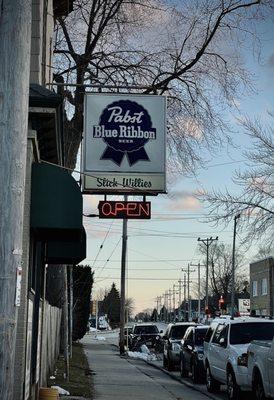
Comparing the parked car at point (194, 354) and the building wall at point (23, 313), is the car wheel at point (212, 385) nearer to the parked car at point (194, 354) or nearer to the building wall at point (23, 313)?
the parked car at point (194, 354)

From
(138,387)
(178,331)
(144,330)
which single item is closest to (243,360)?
(138,387)

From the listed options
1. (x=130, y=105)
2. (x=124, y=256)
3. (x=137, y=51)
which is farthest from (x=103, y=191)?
(x=124, y=256)

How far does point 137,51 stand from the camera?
873 inches

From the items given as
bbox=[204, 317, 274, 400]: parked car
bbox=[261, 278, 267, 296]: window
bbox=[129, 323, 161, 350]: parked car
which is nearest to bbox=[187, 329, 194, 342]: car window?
bbox=[204, 317, 274, 400]: parked car

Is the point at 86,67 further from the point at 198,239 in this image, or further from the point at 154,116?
the point at 198,239

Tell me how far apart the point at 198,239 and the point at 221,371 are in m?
67.7

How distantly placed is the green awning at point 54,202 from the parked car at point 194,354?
11.9 m

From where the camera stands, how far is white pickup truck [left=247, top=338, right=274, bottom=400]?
11352 mm

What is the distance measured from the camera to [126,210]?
13.5 meters

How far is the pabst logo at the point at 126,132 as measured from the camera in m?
12.3

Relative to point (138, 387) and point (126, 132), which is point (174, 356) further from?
point (126, 132)

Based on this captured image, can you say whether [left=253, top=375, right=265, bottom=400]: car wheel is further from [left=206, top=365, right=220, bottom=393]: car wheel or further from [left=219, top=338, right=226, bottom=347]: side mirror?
[left=206, top=365, right=220, bottom=393]: car wheel

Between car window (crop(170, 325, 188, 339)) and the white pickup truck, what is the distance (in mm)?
13924

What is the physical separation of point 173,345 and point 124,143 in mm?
14746
